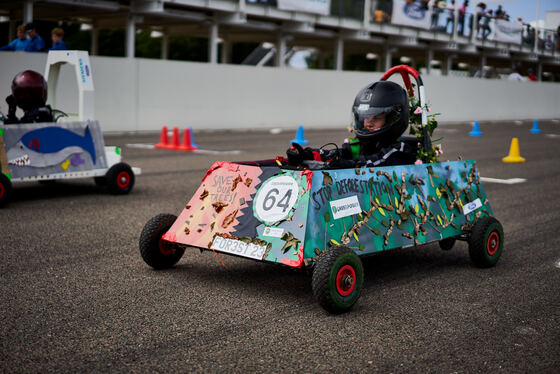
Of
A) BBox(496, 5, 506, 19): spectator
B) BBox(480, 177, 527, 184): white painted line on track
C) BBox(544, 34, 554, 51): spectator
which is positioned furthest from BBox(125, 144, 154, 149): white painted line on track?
BBox(544, 34, 554, 51): spectator

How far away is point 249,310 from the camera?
456 centimetres

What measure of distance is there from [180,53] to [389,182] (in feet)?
213

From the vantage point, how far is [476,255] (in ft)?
19.1

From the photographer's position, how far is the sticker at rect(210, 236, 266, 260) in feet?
15.5

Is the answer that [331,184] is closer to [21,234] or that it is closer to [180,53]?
[21,234]

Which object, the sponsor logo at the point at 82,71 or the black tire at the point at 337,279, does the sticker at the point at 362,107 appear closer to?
the black tire at the point at 337,279

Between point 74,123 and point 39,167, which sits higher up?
point 74,123

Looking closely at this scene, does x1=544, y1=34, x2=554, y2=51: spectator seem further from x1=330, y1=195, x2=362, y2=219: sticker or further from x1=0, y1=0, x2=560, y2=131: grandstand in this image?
x1=330, y1=195, x2=362, y2=219: sticker

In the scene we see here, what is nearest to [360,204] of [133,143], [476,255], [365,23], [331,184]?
[331,184]

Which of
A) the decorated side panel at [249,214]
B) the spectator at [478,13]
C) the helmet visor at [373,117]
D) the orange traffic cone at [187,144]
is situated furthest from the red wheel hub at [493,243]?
the spectator at [478,13]

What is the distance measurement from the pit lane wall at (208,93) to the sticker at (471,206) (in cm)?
1137

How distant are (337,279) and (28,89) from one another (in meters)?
5.82

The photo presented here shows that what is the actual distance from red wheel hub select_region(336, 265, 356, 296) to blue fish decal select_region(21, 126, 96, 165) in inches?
211

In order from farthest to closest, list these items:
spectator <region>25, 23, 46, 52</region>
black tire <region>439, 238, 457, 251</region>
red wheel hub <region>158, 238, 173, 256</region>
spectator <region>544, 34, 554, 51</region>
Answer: spectator <region>544, 34, 554, 51</region> < spectator <region>25, 23, 46, 52</region> < black tire <region>439, 238, 457, 251</region> < red wheel hub <region>158, 238, 173, 256</region>
